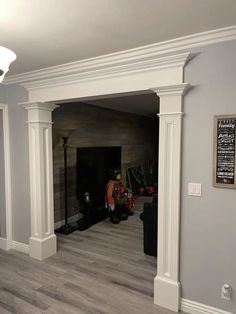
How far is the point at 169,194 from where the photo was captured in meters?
2.24

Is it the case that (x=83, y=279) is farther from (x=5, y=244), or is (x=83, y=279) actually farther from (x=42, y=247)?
(x=5, y=244)

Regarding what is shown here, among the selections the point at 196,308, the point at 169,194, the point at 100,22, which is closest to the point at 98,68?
the point at 100,22

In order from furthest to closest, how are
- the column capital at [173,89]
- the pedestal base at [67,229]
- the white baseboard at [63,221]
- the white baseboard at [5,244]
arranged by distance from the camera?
the white baseboard at [63,221] → the pedestal base at [67,229] → the white baseboard at [5,244] → the column capital at [173,89]

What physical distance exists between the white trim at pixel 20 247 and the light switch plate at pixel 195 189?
2.48 meters

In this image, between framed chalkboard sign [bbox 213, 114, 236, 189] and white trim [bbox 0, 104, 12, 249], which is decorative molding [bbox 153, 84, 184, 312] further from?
white trim [bbox 0, 104, 12, 249]

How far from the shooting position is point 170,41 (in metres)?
2.05

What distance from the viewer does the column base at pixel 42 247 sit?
3.20m

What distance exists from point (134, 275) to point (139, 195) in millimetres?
4249

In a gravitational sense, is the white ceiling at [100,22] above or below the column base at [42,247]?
above

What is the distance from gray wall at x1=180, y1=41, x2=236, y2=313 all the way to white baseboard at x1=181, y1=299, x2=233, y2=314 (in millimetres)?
42

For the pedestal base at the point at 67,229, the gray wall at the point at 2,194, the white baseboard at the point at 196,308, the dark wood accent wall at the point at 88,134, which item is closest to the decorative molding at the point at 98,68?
the gray wall at the point at 2,194

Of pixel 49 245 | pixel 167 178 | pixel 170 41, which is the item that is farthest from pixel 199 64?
pixel 49 245

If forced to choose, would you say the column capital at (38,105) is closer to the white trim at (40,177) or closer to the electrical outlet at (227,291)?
the white trim at (40,177)

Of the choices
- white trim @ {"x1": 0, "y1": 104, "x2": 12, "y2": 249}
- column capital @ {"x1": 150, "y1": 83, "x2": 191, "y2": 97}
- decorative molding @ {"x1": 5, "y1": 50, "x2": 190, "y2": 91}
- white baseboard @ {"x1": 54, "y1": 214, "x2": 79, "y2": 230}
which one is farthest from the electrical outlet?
white baseboard @ {"x1": 54, "y1": 214, "x2": 79, "y2": 230}
